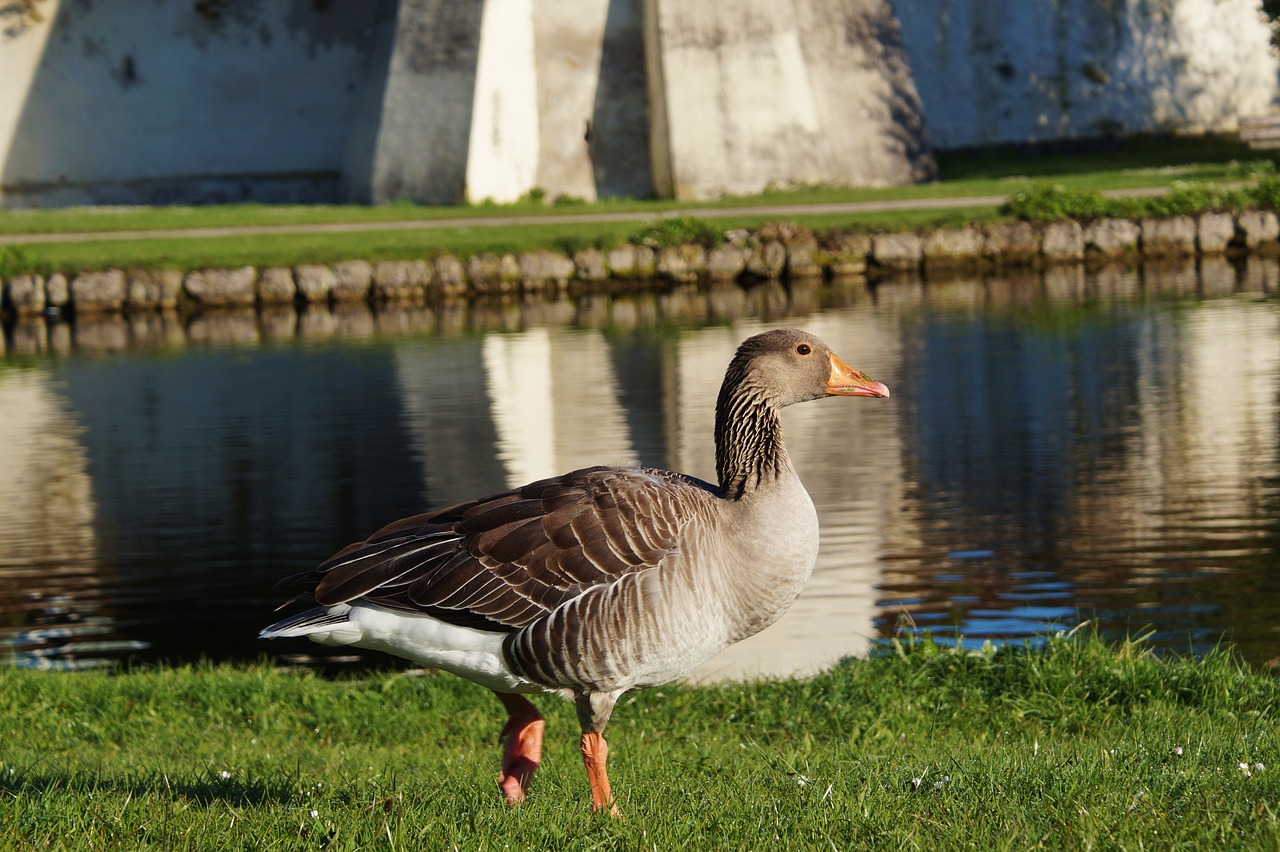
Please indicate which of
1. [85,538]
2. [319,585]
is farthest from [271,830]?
[85,538]

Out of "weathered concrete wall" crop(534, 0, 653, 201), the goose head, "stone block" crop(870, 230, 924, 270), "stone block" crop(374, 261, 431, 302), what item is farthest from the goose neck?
"weathered concrete wall" crop(534, 0, 653, 201)

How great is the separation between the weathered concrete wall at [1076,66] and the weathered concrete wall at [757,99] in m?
10.8

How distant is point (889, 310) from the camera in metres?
24.8

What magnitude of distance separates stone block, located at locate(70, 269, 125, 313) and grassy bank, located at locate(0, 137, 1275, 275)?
0.31 meters

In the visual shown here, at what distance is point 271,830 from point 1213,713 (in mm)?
4674

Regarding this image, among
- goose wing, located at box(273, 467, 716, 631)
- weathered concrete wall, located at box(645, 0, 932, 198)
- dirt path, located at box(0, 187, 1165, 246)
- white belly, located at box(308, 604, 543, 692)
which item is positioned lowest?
white belly, located at box(308, 604, 543, 692)

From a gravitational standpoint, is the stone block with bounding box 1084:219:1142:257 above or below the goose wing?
above

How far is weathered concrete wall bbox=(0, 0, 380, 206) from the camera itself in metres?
44.0

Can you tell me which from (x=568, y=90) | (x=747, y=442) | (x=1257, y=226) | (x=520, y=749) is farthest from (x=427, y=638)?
(x=568, y=90)

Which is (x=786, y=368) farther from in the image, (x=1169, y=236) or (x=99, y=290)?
(x=1169, y=236)

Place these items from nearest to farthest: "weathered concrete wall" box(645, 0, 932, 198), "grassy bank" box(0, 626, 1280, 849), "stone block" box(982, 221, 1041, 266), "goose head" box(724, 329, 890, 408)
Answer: "grassy bank" box(0, 626, 1280, 849) < "goose head" box(724, 329, 890, 408) < "stone block" box(982, 221, 1041, 266) < "weathered concrete wall" box(645, 0, 932, 198)

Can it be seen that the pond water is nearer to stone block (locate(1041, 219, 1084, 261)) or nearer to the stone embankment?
the stone embankment

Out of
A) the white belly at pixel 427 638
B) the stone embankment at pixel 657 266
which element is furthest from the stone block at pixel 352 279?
the white belly at pixel 427 638

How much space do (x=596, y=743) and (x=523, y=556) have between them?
0.75 m
